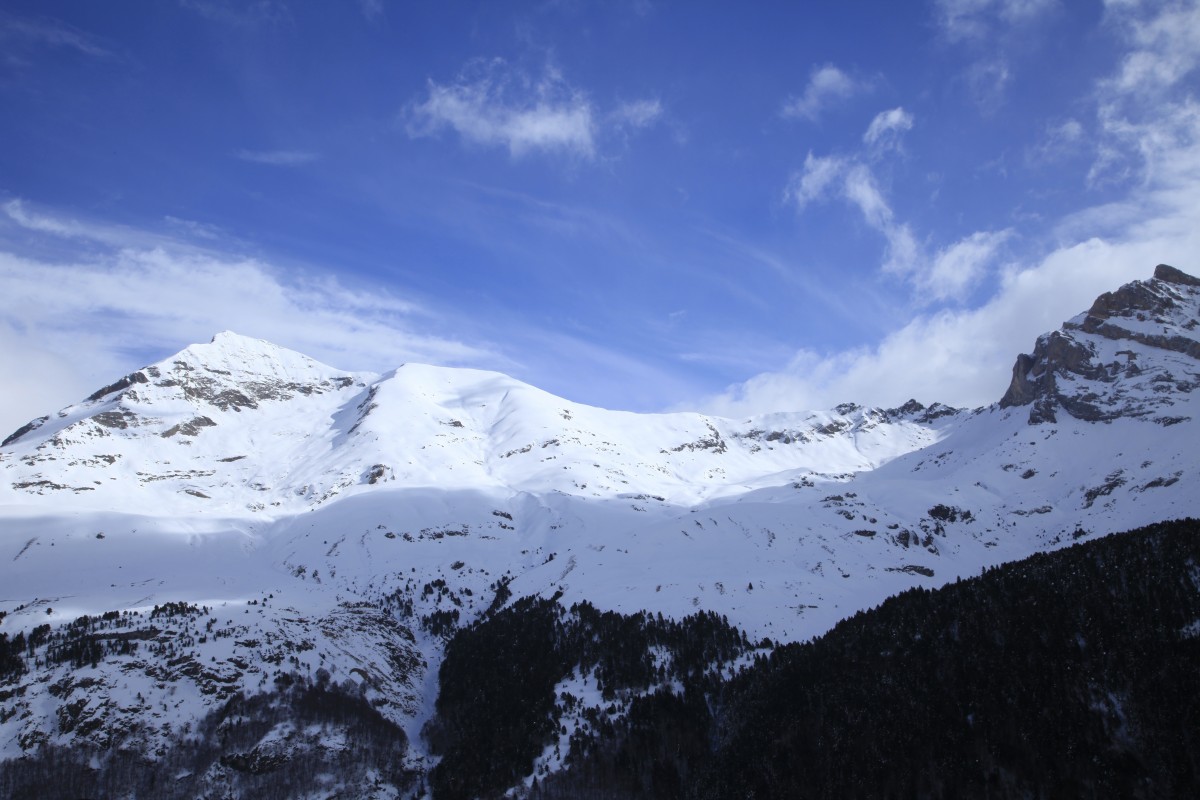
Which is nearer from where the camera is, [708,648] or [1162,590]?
[1162,590]

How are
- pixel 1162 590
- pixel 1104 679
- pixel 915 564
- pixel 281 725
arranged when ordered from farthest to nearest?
pixel 915 564 < pixel 281 725 < pixel 1162 590 < pixel 1104 679

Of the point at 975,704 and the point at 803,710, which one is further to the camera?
the point at 803,710

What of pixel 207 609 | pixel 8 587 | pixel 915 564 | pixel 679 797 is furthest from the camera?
pixel 915 564

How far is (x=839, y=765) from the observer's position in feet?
317

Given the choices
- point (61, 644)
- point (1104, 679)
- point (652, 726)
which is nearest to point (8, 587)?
point (61, 644)

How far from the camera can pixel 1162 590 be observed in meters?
90.9

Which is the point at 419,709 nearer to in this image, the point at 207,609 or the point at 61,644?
the point at 207,609

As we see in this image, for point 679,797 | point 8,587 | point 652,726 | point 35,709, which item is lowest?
point 679,797

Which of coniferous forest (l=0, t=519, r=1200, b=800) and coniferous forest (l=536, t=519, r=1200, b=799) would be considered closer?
coniferous forest (l=536, t=519, r=1200, b=799)

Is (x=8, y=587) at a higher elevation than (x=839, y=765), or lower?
higher

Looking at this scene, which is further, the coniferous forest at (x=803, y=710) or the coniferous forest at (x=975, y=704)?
the coniferous forest at (x=803, y=710)

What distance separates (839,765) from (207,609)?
121763 millimetres

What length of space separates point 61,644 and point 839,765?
422ft

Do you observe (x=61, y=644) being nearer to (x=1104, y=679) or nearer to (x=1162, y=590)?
(x=1104, y=679)
